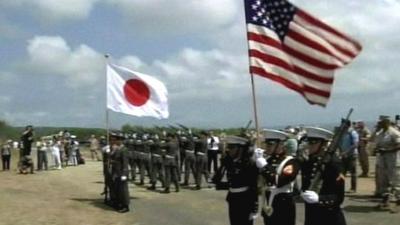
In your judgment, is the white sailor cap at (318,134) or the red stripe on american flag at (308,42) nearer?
the white sailor cap at (318,134)

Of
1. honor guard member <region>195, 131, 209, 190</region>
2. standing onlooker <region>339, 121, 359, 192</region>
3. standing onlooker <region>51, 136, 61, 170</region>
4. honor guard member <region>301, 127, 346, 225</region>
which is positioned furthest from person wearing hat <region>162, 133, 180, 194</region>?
standing onlooker <region>51, 136, 61, 170</region>

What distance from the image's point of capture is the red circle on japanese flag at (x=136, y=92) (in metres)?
19.4

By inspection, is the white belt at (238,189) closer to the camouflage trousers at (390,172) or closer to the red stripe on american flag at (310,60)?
the red stripe on american flag at (310,60)

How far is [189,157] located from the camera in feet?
68.8

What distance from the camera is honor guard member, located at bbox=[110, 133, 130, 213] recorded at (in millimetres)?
16000

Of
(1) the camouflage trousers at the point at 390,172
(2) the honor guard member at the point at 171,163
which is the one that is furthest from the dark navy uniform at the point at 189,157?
(1) the camouflage trousers at the point at 390,172

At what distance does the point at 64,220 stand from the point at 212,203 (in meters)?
Answer: 3.47

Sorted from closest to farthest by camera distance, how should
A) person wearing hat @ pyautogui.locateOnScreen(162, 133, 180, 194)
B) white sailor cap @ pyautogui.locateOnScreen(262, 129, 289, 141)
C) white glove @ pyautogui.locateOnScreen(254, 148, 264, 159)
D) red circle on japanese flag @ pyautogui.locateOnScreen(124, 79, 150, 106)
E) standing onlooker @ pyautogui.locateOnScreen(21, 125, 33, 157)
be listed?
white glove @ pyautogui.locateOnScreen(254, 148, 264, 159) < white sailor cap @ pyautogui.locateOnScreen(262, 129, 289, 141) < red circle on japanese flag @ pyautogui.locateOnScreen(124, 79, 150, 106) < person wearing hat @ pyautogui.locateOnScreen(162, 133, 180, 194) < standing onlooker @ pyautogui.locateOnScreen(21, 125, 33, 157)

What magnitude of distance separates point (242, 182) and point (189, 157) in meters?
12.1

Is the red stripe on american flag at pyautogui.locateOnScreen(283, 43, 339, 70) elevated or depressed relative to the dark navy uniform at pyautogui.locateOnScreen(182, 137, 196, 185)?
elevated

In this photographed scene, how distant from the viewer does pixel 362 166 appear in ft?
70.6

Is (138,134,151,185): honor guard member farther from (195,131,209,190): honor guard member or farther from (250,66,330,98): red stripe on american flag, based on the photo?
(250,66,330,98): red stripe on american flag

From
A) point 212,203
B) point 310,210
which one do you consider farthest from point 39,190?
point 310,210

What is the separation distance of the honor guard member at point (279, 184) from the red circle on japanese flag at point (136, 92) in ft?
36.3
